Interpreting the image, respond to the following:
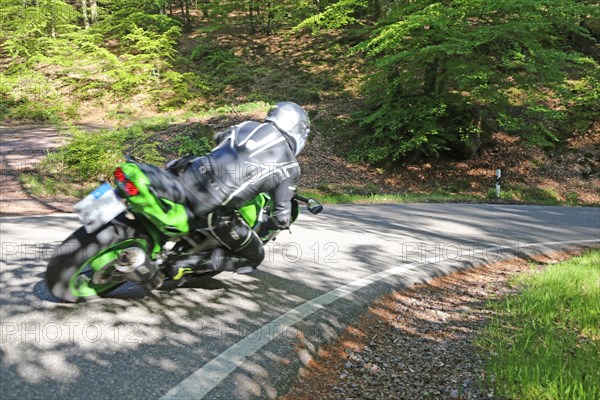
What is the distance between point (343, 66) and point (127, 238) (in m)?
22.2

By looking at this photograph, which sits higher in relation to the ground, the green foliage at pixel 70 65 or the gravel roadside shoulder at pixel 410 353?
the green foliage at pixel 70 65

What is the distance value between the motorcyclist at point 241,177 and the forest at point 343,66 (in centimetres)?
901

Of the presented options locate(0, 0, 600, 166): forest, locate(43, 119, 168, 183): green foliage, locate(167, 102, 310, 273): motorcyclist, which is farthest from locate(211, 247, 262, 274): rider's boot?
locate(0, 0, 600, 166): forest

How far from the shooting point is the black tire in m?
3.38

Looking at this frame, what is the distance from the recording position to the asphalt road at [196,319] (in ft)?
9.10

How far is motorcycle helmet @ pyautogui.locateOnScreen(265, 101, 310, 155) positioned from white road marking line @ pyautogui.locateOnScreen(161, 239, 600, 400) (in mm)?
1532

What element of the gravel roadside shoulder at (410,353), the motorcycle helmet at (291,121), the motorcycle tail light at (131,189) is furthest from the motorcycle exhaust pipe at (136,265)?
the motorcycle helmet at (291,121)

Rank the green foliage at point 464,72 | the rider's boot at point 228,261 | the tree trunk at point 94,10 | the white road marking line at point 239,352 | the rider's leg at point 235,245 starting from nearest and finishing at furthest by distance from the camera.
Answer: the white road marking line at point 239,352 → the rider's leg at point 235,245 → the rider's boot at point 228,261 → the green foliage at point 464,72 → the tree trunk at point 94,10

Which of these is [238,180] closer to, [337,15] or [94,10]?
[337,15]

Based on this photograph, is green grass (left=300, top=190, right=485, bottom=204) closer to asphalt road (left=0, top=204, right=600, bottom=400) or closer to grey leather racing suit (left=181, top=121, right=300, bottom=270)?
asphalt road (left=0, top=204, right=600, bottom=400)

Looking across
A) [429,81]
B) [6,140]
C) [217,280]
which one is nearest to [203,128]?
[6,140]

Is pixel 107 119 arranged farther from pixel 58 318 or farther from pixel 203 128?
pixel 58 318

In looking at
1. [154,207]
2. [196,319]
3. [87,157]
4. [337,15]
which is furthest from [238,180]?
[337,15]

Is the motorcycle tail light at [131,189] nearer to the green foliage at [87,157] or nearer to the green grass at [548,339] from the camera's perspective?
the green grass at [548,339]
